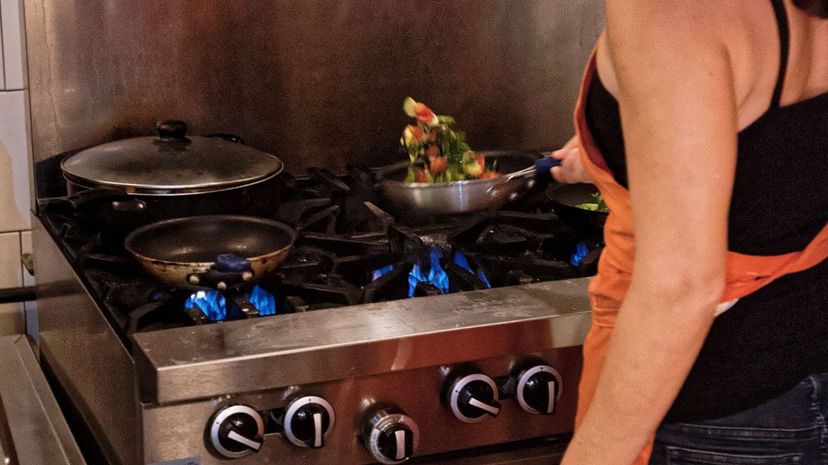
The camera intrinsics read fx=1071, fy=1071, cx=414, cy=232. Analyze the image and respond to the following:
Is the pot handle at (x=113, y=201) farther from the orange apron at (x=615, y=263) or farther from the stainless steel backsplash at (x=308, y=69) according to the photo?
the orange apron at (x=615, y=263)

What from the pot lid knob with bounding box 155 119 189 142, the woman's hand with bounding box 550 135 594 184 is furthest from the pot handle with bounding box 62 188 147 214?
the woman's hand with bounding box 550 135 594 184

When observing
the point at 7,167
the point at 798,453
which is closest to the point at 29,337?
the point at 7,167

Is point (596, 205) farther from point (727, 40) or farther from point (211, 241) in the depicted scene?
point (727, 40)

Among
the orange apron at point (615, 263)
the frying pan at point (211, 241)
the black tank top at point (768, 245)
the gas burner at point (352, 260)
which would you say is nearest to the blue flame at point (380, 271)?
the gas burner at point (352, 260)

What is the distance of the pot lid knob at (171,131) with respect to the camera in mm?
1479

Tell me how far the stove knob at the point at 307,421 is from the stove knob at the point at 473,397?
0.14 metres

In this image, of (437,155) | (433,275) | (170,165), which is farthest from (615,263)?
(170,165)

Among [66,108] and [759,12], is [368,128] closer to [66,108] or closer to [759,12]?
[66,108]

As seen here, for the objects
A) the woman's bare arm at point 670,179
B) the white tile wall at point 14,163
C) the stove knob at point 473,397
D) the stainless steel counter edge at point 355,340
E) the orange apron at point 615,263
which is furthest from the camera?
the white tile wall at point 14,163

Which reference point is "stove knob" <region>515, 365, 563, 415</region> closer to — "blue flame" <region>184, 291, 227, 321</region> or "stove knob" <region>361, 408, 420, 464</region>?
"stove knob" <region>361, 408, 420, 464</region>

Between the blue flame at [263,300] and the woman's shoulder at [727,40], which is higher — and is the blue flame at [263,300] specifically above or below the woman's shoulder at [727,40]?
below

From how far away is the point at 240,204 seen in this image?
1419mm

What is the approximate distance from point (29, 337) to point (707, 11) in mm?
1274

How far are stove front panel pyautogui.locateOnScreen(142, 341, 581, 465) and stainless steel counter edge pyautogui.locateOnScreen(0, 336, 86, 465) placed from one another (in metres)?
0.24
